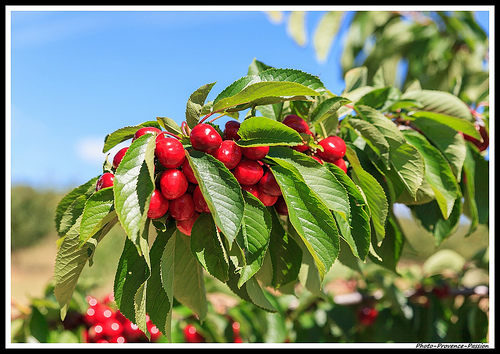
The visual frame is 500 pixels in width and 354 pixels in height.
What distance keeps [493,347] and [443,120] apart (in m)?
0.77

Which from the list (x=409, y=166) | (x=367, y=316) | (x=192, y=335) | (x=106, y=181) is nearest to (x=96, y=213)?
(x=106, y=181)

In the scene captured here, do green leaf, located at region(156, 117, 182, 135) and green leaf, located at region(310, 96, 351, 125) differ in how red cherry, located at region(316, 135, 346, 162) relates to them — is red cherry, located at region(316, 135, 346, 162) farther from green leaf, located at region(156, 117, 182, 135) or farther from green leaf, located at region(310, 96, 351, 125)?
green leaf, located at region(156, 117, 182, 135)

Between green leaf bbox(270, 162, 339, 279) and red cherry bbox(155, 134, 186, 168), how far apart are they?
0.19 metres

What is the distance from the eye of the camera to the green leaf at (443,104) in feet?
4.24

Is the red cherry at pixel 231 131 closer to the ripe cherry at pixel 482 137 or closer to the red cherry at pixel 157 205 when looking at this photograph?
the red cherry at pixel 157 205

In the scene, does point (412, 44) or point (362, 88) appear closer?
point (362, 88)

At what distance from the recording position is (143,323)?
830 millimetres

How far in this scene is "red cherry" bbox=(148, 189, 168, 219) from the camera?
2.57 ft

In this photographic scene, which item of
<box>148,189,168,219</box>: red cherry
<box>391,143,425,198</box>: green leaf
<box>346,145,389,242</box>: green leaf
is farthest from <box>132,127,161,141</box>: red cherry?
<box>391,143,425,198</box>: green leaf

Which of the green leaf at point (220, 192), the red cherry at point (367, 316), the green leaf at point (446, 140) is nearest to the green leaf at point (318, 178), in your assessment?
the green leaf at point (220, 192)

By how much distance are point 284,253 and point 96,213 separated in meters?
0.43

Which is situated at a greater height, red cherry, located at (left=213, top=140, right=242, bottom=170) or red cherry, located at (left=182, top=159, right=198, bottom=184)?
red cherry, located at (left=213, top=140, right=242, bottom=170)


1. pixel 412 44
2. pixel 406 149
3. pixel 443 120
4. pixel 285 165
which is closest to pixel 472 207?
pixel 443 120

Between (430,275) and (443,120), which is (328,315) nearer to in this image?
(430,275)
